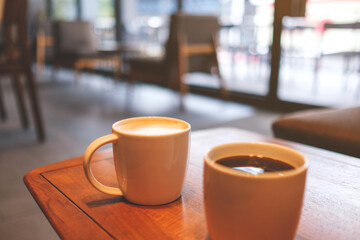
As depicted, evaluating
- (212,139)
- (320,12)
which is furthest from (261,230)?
(320,12)

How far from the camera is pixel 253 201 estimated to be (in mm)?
345

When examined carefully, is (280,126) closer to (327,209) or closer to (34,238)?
(327,209)

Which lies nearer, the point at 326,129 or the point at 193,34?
the point at 326,129

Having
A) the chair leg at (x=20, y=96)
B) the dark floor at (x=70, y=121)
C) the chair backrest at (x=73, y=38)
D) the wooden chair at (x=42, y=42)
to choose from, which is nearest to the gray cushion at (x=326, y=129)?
the dark floor at (x=70, y=121)

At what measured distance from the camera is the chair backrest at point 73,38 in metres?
5.09

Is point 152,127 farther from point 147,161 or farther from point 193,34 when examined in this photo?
point 193,34

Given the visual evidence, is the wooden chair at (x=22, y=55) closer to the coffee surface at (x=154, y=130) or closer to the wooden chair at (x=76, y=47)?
the coffee surface at (x=154, y=130)

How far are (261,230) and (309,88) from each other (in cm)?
414

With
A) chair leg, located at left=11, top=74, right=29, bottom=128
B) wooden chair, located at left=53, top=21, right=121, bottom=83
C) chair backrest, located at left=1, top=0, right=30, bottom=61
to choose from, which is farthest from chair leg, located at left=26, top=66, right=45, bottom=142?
wooden chair, located at left=53, top=21, right=121, bottom=83

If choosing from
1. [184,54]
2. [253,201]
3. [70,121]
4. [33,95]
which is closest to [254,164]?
[253,201]

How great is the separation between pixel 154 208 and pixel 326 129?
2.77ft

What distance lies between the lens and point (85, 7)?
23.0 ft

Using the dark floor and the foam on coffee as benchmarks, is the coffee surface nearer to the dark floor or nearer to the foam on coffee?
the foam on coffee

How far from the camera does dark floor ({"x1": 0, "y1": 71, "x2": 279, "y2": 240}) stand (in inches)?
56.4
